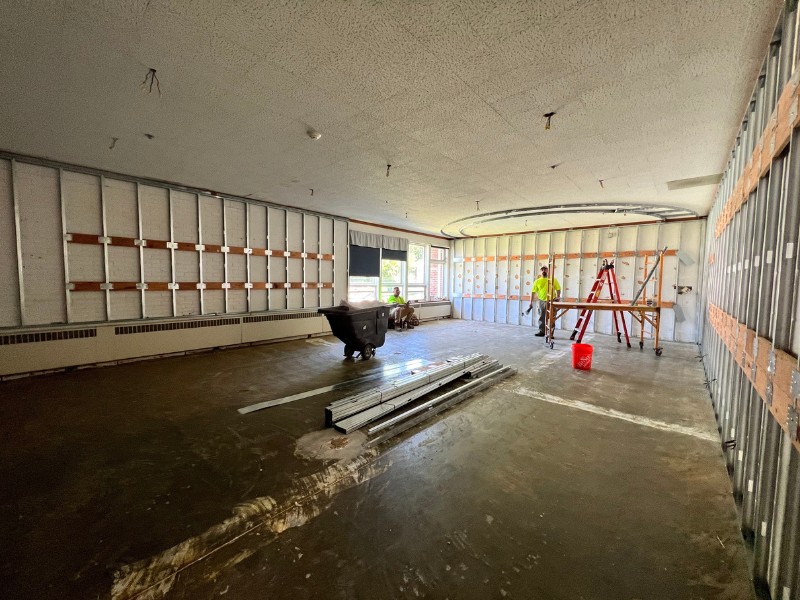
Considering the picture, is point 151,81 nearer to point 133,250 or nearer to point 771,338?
point 133,250

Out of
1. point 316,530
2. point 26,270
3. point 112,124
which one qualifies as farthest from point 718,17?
point 26,270

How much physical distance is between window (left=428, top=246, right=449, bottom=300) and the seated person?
227 cm

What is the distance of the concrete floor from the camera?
147 cm

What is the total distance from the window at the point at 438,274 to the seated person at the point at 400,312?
2274 mm

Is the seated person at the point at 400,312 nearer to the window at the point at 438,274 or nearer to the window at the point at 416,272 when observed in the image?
the window at the point at 416,272

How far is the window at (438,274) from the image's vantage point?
11.2 meters

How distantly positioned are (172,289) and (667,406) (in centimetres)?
736

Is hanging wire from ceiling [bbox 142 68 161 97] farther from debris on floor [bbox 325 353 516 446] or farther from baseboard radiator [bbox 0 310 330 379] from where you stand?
baseboard radiator [bbox 0 310 330 379]

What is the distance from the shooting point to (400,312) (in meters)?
8.96

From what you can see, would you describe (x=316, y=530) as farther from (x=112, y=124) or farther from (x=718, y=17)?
(x=112, y=124)

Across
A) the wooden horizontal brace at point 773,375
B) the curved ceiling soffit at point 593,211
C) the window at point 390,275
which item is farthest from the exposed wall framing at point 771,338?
the window at point 390,275

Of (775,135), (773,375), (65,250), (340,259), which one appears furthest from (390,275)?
(773,375)

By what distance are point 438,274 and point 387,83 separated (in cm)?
910

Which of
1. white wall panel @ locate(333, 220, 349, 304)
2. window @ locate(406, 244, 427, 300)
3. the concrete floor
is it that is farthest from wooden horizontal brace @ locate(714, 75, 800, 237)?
window @ locate(406, 244, 427, 300)
